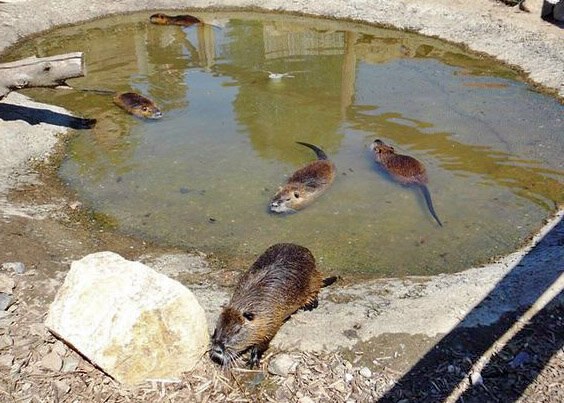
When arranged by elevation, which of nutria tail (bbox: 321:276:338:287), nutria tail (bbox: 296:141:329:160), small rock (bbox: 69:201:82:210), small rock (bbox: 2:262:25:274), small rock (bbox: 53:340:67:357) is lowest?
nutria tail (bbox: 321:276:338:287)

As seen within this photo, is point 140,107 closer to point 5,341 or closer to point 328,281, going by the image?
point 328,281

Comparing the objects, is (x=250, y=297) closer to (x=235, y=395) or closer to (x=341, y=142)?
(x=235, y=395)

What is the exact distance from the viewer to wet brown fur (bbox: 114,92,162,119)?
23.0 ft

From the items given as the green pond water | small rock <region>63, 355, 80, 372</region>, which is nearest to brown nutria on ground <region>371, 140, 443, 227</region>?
the green pond water

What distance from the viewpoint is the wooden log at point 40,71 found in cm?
625

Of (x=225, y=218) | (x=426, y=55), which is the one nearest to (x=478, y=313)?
(x=225, y=218)

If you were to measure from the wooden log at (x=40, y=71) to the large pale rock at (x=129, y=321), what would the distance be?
150 inches

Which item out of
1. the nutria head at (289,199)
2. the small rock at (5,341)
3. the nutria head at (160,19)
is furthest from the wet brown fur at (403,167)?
the nutria head at (160,19)

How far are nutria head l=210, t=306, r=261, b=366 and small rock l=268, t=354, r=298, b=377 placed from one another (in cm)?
17

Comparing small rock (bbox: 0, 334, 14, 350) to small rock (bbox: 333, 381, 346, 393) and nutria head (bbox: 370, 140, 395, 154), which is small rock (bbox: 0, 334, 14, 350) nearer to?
small rock (bbox: 333, 381, 346, 393)

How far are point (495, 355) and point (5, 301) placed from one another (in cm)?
320

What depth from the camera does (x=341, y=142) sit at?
21.3 feet

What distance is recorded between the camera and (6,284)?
375 centimetres

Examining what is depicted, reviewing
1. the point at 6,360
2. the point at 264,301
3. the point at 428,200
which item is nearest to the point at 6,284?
the point at 6,360
